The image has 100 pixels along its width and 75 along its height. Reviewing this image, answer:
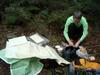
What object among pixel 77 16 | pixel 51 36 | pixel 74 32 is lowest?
pixel 51 36

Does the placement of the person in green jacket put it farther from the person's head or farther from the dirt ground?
the dirt ground

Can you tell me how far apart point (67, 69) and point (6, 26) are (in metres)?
2.37

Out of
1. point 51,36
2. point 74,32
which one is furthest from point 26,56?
point 51,36

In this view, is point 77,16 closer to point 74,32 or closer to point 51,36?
point 74,32

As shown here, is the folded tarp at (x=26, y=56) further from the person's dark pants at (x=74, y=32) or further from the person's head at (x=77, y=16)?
the person's head at (x=77, y=16)

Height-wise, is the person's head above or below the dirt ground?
above

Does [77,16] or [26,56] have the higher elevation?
[77,16]

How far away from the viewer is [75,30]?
6.55 m

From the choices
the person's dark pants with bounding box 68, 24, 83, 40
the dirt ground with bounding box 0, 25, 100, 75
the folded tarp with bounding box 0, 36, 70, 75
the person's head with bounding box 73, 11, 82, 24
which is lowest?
the dirt ground with bounding box 0, 25, 100, 75

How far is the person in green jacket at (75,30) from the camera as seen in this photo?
6426 mm

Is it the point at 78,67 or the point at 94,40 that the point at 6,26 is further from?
the point at 78,67

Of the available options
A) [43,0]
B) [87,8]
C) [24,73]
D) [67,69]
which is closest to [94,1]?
[87,8]

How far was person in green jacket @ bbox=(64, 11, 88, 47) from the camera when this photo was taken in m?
6.43

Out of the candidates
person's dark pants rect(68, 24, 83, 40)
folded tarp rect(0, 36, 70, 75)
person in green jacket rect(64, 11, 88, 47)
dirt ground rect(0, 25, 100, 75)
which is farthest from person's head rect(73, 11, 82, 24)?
dirt ground rect(0, 25, 100, 75)
